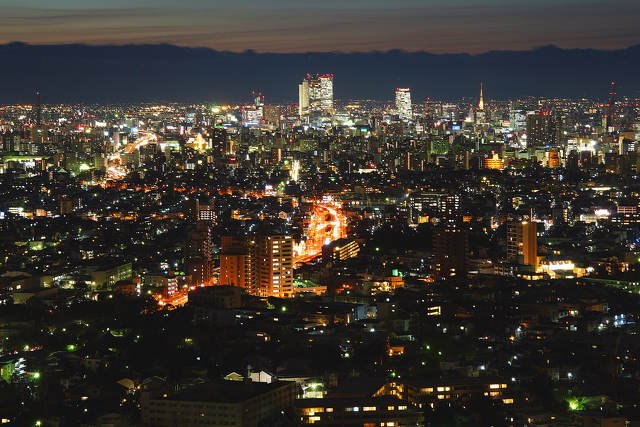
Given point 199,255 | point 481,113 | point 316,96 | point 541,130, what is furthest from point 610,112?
point 199,255

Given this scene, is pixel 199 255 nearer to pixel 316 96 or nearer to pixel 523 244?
pixel 523 244

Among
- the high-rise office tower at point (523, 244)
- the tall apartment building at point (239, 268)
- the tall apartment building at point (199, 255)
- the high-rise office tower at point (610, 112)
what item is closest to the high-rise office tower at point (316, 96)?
the high-rise office tower at point (610, 112)

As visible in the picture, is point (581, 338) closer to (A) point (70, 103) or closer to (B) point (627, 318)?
(B) point (627, 318)

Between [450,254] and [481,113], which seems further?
[481,113]

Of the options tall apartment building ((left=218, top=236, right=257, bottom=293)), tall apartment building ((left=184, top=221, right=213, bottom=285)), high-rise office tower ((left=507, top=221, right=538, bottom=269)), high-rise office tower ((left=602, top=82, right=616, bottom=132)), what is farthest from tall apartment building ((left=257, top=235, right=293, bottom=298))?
high-rise office tower ((left=602, top=82, right=616, bottom=132))

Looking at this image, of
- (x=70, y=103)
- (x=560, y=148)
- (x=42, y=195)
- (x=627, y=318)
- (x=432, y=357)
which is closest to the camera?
(x=432, y=357)

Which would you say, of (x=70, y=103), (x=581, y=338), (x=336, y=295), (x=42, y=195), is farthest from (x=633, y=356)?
(x=70, y=103)
